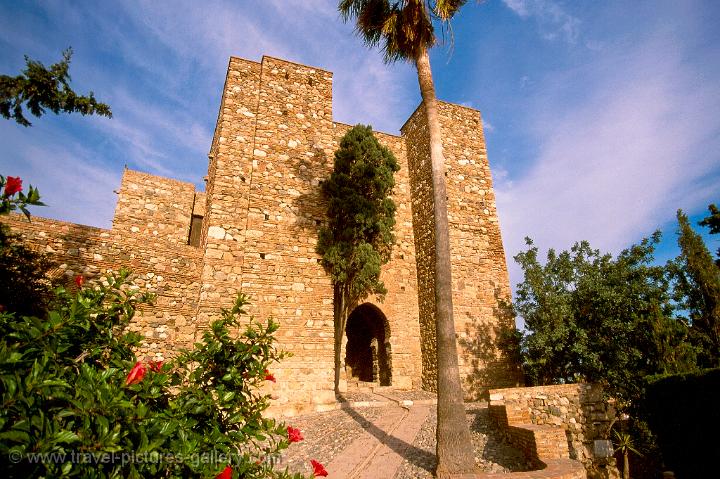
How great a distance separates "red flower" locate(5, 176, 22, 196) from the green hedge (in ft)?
38.2

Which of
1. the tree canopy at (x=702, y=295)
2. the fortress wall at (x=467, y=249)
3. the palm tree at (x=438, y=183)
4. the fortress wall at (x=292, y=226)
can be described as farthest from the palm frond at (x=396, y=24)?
the tree canopy at (x=702, y=295)

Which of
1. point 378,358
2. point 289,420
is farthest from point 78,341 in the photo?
point 378,358

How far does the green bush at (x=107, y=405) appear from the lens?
5.36 feet

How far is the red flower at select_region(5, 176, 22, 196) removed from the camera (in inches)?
91.1

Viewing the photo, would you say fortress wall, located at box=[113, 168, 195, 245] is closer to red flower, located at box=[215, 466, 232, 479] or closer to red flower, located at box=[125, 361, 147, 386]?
red flower, located at box=[125, 361, 147, 386]

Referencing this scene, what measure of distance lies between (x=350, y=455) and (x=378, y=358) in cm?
739

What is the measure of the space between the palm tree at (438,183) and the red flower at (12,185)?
5.48 meters

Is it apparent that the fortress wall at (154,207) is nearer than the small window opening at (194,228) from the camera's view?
Yes

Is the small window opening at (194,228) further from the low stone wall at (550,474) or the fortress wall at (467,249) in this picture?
the low stone wall at (550,474)

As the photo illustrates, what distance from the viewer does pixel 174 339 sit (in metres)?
7.71

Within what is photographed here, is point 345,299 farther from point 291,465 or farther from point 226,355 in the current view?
point 226,355

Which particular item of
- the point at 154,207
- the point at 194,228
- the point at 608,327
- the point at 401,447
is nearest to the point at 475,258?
the point at 608,327

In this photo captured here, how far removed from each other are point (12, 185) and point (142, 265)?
605 centimetres

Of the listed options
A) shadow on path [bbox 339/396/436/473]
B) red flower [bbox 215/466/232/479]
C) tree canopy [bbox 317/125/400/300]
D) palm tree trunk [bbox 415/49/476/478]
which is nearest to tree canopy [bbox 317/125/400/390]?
tree canopy [bbox 317/125/400/300]
